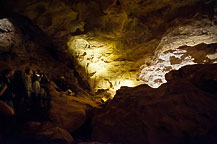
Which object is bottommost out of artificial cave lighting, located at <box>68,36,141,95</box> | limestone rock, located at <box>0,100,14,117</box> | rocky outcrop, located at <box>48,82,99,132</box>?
rocky outcrop, located at <box>48,82,99,132</box>

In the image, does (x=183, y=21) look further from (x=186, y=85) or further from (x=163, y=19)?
(x=186, y=85)

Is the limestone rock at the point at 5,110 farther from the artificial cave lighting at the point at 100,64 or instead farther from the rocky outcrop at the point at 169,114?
the artificial cave lighting at the point at 100,64

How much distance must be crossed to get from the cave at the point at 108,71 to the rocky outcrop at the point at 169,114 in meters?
0.02

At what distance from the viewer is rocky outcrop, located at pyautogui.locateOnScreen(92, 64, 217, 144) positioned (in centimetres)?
308

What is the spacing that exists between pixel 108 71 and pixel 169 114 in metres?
7.75

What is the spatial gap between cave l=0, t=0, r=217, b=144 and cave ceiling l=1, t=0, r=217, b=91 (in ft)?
0.17

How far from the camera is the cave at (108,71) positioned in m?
3.54

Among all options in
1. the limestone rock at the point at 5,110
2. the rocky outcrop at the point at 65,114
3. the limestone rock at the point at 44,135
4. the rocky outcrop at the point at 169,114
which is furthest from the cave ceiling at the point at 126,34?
the limestone rock at the point at 44,135

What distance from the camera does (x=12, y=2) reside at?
23.3 ft

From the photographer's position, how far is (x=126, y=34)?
9062mm

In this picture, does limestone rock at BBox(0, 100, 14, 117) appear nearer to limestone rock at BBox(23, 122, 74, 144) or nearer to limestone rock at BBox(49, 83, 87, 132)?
limestone rock at BBox(23, 122, 74, 144)

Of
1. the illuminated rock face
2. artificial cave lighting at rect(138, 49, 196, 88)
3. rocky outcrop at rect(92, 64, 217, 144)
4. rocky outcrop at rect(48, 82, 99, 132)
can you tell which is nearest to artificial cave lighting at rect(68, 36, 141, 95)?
artificial cave lighting at rect(138, 49, 196, 88)

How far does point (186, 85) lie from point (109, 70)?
24.0 feet

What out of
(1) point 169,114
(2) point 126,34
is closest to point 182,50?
(2) point 126,34
